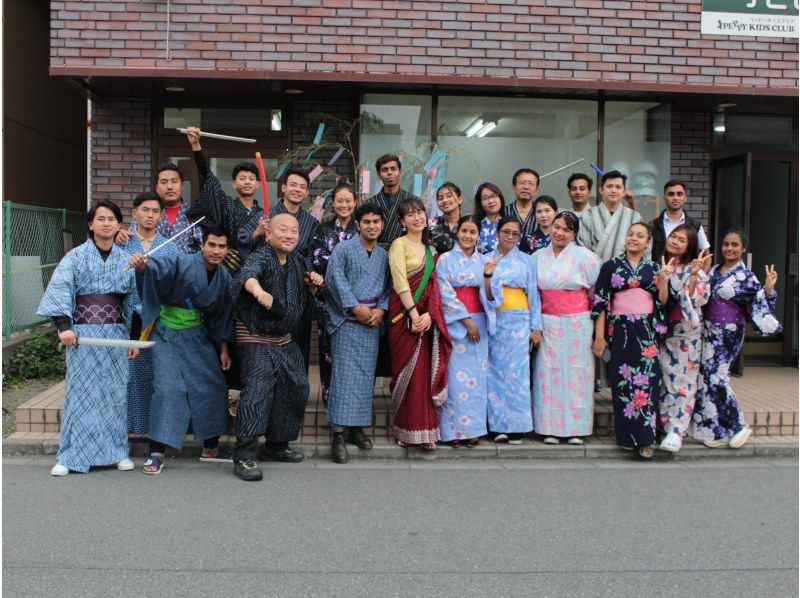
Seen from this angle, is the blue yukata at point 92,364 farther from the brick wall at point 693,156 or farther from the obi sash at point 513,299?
the brick wall at point 693,156

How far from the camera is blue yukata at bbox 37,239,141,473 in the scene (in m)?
5.17

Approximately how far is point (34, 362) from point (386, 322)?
414 cm

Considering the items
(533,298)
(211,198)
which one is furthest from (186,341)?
(533,298)

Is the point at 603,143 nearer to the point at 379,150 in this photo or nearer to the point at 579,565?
the point at 379,150

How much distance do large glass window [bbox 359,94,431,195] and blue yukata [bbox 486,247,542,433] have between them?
2.46 metres

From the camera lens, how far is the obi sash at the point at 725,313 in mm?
5875

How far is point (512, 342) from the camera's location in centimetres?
586

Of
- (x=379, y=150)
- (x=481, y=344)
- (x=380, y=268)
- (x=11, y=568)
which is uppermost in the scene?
(x=379, y=150)

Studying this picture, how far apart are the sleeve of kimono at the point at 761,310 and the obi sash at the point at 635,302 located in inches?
32.1

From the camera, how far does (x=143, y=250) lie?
5527 mm

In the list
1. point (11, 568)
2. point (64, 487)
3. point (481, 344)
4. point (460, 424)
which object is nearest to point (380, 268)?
point (481, 344)

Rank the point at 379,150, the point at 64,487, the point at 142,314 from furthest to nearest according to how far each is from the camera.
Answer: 1. the point at 379,150
2. the point at 142,314
3. the point at 64,487

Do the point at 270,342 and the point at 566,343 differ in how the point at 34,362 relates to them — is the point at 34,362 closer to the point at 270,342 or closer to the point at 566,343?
the point at 270,342

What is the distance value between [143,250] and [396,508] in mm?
2624
